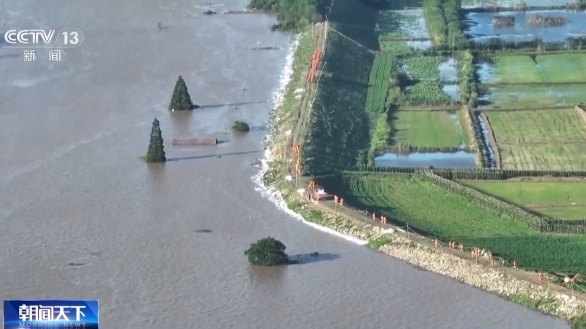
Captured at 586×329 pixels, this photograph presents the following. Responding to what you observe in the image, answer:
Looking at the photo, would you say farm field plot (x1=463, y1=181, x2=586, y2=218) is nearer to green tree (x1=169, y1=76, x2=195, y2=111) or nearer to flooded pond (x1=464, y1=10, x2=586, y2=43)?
green tree (x1=169, y1=76, x2=195, y2=111)

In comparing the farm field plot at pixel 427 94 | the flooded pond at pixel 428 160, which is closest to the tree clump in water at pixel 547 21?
the farm field plot at pixel 427 94

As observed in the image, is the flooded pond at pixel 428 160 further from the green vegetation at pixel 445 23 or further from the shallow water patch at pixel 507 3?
the shallow water patch at pixel 507 3

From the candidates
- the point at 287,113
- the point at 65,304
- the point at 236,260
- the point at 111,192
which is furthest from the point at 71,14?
the point at 65,304

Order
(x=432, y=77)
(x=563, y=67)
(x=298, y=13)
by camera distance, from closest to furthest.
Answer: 1. (x=432, y=77)
2. (x=563, y=67)
3. (x=298, y=13)

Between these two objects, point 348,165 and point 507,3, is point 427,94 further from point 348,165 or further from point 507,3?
point 507,3

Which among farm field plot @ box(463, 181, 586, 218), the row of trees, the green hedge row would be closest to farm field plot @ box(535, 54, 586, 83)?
the green hedge row

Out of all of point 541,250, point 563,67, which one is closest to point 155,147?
point 541,250
